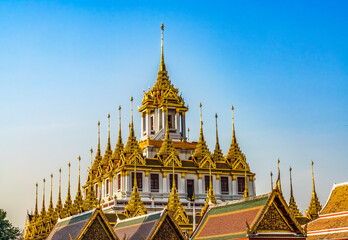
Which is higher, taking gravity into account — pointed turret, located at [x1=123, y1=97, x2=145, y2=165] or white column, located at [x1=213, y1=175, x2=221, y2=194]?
pointed turret, located at [x1=123, y1=97, x2=145, y2=165]

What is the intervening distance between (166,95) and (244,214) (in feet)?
133

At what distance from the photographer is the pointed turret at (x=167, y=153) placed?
64.0m

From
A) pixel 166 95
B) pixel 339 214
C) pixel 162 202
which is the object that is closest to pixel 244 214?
pixel 339 214

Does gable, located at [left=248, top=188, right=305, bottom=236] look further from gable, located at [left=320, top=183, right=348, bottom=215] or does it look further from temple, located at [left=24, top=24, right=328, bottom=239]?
temple, located at [left=24, top=24, right=328, bottom=239]

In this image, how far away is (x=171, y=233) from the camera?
30.8m

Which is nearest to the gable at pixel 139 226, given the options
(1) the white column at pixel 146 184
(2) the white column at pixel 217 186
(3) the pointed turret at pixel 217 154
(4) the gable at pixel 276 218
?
(4) the gable at pixel 276 218

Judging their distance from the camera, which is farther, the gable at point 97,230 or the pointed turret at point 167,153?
the pointed turret at point 167,153

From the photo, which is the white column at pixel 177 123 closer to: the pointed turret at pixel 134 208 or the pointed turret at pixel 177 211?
the pointed turret at pixel 177 211

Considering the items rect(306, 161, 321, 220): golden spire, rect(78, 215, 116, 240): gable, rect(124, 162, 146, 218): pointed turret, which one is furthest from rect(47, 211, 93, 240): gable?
rect(306, 161, 321, 220): golden spire

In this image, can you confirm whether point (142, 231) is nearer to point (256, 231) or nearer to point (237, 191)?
point (256, 231)

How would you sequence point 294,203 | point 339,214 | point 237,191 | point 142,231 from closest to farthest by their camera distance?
point 142,231 → point 339,214 → point 294,203 → point 237,191

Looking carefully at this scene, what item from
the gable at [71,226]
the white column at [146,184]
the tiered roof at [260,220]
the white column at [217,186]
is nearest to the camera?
the tiered roof at [260,220]

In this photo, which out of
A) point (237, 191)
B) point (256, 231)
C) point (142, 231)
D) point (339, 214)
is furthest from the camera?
point (237, 191)

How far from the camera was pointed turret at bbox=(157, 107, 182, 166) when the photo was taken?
64.0 m
